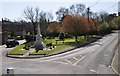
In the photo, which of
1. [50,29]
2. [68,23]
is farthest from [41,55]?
[50,29]

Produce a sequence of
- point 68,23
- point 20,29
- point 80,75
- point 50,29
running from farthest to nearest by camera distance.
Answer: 1. point 20,29
2. point 50,29
3. point 68,23
4. point 80,75

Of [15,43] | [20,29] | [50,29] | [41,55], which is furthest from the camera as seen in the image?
[20,29]

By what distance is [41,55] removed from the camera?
36562 millimetres

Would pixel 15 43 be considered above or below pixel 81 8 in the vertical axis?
below

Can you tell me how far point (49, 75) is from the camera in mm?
20359

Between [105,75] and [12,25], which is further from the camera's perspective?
[12,25]

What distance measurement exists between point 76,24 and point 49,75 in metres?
42.8

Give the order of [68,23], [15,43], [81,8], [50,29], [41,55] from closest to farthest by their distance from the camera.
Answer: [41,55], [15,43], [68,23], [50,29], [81,8]

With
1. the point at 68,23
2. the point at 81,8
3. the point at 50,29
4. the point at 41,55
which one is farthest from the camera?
the point at 81,8

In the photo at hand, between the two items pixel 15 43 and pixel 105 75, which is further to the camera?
pixel 15 43

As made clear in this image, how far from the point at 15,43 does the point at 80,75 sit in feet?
131

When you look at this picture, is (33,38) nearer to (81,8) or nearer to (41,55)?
(41,55)

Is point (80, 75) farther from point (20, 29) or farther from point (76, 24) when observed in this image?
point (20, 29)

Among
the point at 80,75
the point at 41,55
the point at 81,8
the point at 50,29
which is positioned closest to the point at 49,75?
the point at 80,75
